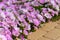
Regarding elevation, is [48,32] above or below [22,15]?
below

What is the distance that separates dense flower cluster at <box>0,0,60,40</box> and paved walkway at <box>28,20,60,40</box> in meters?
0.13

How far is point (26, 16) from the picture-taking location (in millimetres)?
5035

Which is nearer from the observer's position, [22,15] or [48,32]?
[22,15]

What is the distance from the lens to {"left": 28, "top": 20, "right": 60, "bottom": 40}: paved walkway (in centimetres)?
490

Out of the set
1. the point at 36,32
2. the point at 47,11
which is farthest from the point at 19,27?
the point at 47,11

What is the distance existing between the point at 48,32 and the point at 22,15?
0.64 metres

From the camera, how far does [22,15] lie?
498 cm

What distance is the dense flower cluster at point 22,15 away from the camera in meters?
4.47

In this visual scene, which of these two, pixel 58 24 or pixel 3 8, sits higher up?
pixel 3 8

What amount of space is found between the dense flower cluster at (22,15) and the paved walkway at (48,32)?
0.42ft

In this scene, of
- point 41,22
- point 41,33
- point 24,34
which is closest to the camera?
point 24,34

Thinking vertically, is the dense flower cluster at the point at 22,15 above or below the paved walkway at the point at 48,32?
above

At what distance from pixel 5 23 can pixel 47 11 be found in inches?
59.7

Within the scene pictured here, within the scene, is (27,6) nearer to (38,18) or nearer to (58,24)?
(38,18)
